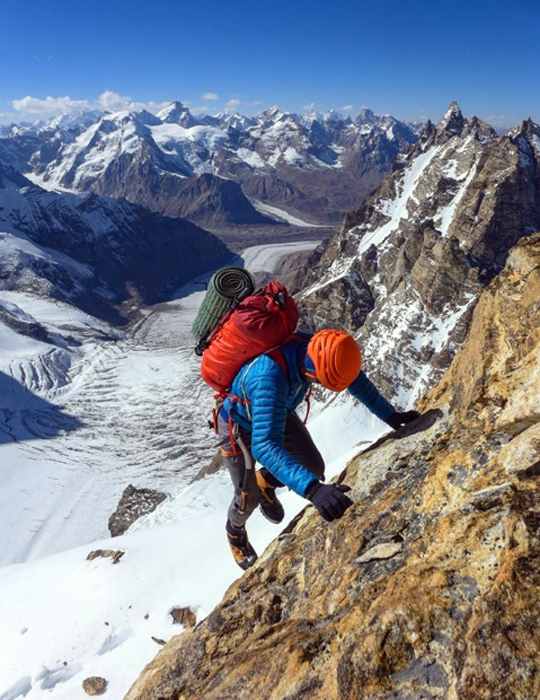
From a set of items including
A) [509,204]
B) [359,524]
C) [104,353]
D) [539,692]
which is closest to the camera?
[539,692]

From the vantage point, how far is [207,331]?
649 cm

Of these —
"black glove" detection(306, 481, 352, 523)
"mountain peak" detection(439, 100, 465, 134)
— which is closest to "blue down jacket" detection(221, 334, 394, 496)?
"black glove" detection(306, 481, 352, 523)

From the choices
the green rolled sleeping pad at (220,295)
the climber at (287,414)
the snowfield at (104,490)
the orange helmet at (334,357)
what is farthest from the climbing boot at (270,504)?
the snowfield at (104,490)

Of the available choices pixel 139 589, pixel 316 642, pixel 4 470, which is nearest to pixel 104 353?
pixel 4 470

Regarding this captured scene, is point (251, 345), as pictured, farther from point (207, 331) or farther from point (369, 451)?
point (369, 451)

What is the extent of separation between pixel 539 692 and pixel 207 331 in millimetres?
4999

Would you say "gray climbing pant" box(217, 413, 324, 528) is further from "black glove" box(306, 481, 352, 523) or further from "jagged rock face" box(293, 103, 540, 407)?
"jagged rock face" box(293, 103, 540, 407)

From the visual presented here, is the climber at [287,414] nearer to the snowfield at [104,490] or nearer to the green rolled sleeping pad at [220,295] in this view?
the green rolled sleeping pad at [220,295]

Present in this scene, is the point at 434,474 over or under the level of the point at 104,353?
over

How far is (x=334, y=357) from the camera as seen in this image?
17.4ft

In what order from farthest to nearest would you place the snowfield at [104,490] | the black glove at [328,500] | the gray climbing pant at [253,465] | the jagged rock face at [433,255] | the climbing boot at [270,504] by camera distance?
the jagged rock face at [433,255] → the snowfield at [104,490] → the climbing boot at [270,504] → the gray climbing pant at [253,465] → the black glove at [328,500]

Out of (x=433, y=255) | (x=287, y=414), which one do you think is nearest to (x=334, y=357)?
(x=287, y=414)

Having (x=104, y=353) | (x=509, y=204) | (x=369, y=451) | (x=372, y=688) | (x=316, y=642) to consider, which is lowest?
(x=104, y=353)

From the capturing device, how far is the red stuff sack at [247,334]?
18.7 ft
